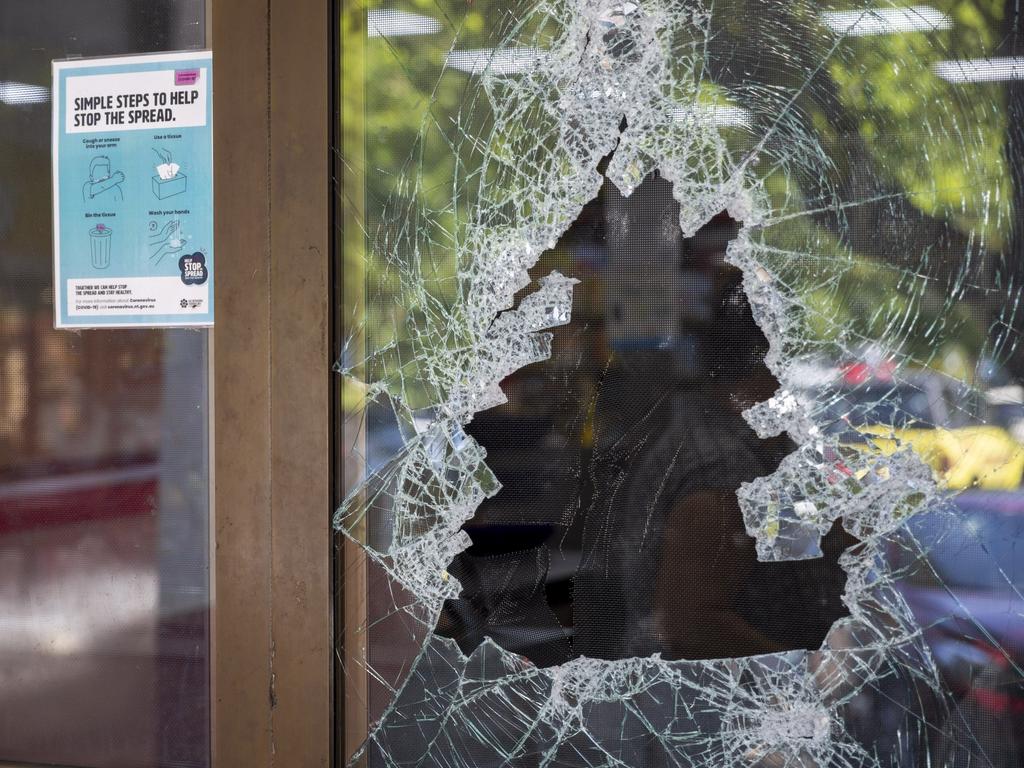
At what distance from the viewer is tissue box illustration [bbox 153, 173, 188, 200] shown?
2475mm

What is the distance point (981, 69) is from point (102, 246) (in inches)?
87.7

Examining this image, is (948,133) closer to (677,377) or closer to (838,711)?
(677,377)

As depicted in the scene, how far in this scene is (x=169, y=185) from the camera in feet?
8.15

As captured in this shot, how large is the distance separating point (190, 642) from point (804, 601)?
1.57 m

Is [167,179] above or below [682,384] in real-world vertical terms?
above

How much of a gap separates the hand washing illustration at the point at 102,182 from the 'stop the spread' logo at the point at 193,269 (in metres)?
0.26

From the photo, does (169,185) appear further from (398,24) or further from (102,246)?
(398,24)

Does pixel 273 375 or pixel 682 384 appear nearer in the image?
pixel 682 384

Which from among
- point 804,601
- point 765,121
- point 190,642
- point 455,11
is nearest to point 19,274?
point 190,642

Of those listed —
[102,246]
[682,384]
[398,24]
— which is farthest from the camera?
[102,246]

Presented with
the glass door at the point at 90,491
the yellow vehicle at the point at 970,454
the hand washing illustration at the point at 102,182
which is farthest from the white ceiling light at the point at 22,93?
the yellow vehicle at the point at 970,454

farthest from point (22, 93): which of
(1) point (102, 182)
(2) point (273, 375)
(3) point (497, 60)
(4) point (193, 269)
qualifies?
(3) point (497, 60)

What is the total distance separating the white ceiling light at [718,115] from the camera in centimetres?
224

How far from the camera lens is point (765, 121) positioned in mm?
2230
